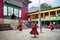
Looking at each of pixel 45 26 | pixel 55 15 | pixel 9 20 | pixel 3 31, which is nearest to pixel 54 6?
pixel 55 15

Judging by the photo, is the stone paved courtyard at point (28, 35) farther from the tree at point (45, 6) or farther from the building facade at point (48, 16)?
the tree at point (45, 6)

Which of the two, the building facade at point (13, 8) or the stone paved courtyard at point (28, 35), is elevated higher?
the building facade at point (13, 8)

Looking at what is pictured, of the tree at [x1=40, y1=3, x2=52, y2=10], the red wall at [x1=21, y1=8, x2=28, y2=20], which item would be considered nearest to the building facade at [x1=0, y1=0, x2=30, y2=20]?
the red wall at [x1=21, y1=8, x2=28, y2=20]

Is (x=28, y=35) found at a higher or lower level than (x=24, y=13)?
lower

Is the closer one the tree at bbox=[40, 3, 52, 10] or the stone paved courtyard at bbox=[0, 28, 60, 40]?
the stone paved courtyard at bbox=[0, 28, 60, 40]

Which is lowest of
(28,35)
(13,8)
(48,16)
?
(28,35)

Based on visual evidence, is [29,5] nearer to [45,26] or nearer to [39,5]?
[39,5]

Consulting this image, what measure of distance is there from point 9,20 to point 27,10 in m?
0.33

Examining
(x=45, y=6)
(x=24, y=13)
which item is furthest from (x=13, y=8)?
(x=45, y=6)

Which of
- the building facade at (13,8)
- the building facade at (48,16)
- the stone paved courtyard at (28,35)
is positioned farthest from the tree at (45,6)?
the stone paved courtyard at (28,35)

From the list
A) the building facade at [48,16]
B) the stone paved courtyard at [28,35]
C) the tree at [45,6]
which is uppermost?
the tree at [45,6]

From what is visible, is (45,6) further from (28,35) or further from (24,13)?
(28,35)

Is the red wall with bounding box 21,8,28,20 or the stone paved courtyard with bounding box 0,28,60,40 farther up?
the red wall with bounding box 21,8,28,20

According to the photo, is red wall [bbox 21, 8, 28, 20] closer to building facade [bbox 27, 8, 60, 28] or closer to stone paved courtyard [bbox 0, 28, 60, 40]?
building facade [bbox 27, 8, 60, 28]
